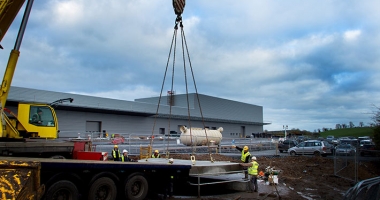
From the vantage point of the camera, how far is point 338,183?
1526cm

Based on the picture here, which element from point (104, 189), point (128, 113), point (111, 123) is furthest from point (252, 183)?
point (128, 113)

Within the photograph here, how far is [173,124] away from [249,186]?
4106 cm

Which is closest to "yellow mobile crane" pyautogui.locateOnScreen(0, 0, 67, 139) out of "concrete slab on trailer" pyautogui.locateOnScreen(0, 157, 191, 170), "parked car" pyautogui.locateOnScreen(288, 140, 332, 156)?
"concrete slab on trailer" pyautogui.locateOnScreen(0, 157, 191, 170)

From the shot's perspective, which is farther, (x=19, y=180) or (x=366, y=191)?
(x=366, y=191)

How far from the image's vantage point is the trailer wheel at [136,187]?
8.77m

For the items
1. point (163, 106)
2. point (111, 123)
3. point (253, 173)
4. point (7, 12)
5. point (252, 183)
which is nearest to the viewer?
point (7, 12)

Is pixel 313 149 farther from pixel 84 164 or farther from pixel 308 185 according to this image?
pixel 84 164

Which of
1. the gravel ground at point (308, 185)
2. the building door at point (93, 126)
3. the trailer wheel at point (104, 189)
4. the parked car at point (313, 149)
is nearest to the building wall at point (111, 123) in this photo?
the building door at point (93, 126)

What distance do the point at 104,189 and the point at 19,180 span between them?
3.31 meters

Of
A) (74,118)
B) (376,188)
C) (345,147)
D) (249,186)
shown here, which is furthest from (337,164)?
(74,118)

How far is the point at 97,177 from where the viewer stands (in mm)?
8055

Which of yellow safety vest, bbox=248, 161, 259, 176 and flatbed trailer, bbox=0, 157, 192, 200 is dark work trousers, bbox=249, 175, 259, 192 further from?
flatbed trailer, bbox=0, 157, 192, 200

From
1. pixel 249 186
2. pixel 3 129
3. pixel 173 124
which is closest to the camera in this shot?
pixel 3 129

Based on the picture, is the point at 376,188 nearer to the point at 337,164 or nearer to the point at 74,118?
the point at 337,164
